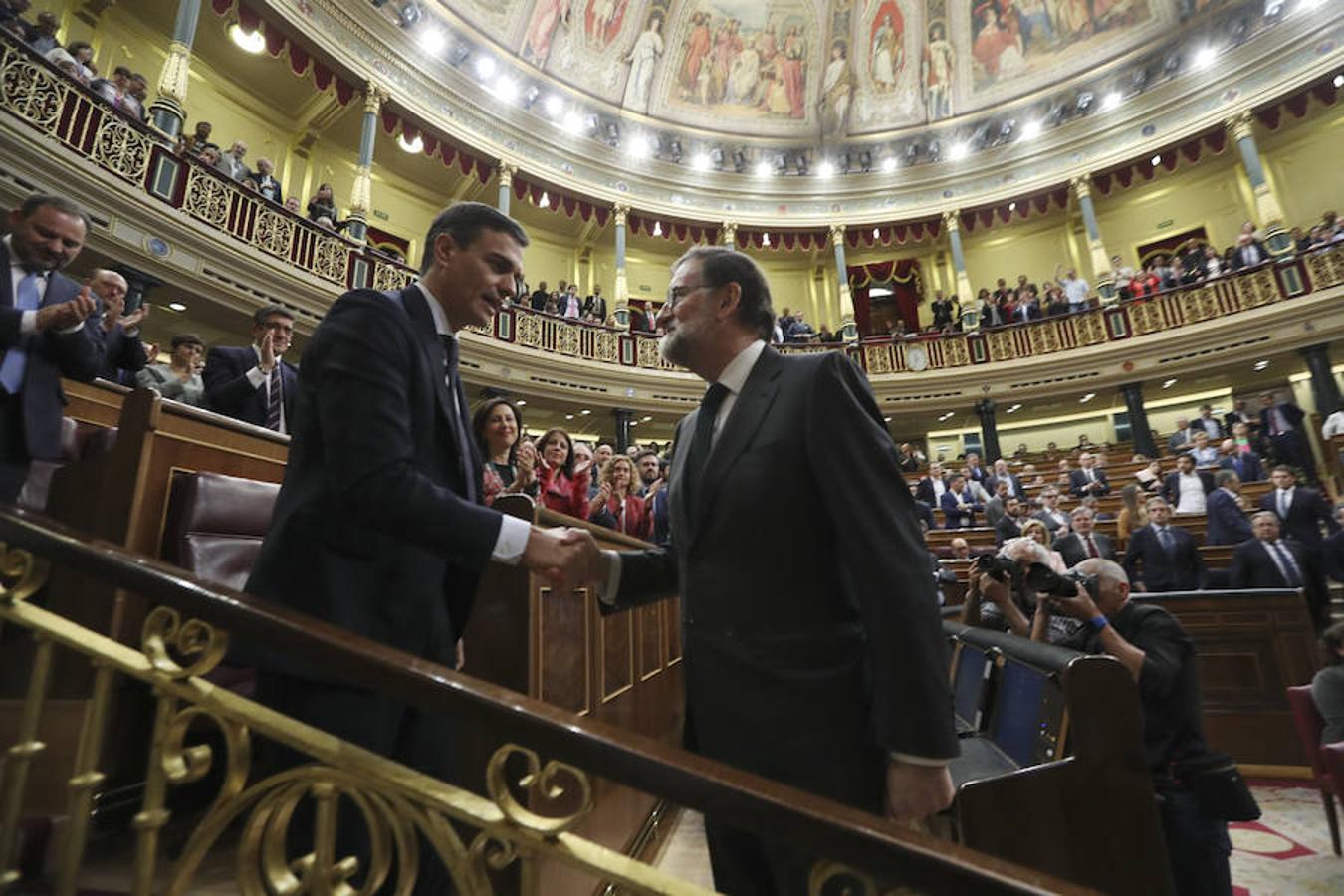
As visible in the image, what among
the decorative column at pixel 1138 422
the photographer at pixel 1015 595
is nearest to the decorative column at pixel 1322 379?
the decorative column at pixel 1138 422

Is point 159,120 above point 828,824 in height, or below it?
above

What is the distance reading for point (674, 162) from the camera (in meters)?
13.6

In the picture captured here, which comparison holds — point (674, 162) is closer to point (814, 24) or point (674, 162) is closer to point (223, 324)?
point (814, 24)

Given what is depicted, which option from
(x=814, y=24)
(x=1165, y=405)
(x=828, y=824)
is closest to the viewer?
(x=828, y=824)

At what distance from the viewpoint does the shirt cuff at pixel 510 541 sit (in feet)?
3.65

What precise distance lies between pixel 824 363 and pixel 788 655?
20.6 inches

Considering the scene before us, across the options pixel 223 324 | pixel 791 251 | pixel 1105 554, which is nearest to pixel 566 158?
pixel 791 251

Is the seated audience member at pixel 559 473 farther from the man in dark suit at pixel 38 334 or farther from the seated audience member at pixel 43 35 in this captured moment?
the seated audience member at pixel 43 35

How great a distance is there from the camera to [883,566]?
1.02 m

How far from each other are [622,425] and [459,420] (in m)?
9.97

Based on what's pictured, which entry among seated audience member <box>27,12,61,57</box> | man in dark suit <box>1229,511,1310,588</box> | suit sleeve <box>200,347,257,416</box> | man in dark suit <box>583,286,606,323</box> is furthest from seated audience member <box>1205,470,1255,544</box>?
seated audience member <box>27,12,61,57</box>

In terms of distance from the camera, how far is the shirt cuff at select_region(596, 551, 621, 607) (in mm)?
1437

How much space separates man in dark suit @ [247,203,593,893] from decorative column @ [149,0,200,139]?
24.4ft

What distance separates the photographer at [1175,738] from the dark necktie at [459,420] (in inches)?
86.1
